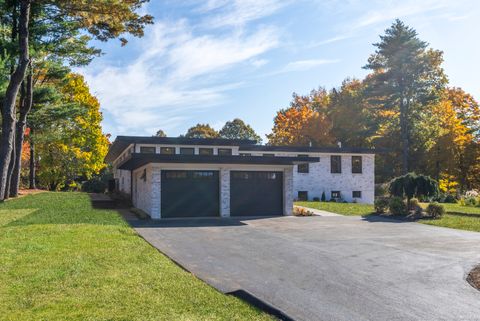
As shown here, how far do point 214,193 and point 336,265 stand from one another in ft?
41.6

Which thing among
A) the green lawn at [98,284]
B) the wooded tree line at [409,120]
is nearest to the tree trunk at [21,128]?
the green lawn at [98,284]

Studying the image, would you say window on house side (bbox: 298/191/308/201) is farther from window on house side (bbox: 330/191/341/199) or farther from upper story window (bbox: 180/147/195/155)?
upper story window (bbox: 180/147/195/155)

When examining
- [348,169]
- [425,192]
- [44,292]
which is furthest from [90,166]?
[44,292]

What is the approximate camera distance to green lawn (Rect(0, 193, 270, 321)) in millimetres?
6305

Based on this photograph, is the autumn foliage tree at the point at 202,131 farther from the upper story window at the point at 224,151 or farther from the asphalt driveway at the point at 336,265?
the asphalt driveway at the point at 336,265

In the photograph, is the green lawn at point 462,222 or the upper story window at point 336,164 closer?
the green lawn at point 462,222

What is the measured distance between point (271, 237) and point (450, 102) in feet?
→ 144

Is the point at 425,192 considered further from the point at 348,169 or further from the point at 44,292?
the point at 44,292

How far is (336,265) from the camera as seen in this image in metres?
10.2

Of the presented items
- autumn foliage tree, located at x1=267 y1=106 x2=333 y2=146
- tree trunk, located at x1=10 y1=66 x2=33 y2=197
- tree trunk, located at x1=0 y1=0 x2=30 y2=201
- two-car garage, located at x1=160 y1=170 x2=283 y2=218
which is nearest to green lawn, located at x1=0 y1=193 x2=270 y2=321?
two-car garage, located at x1=160 y1=170 x2=283 y2=218

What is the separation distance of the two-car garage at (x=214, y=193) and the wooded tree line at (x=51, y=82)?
8.30 metres

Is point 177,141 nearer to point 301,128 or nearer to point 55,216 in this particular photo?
point 55,216

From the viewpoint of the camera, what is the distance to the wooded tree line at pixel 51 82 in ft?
70.6

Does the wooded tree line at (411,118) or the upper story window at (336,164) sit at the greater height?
the wooded tree line at (411,118)
